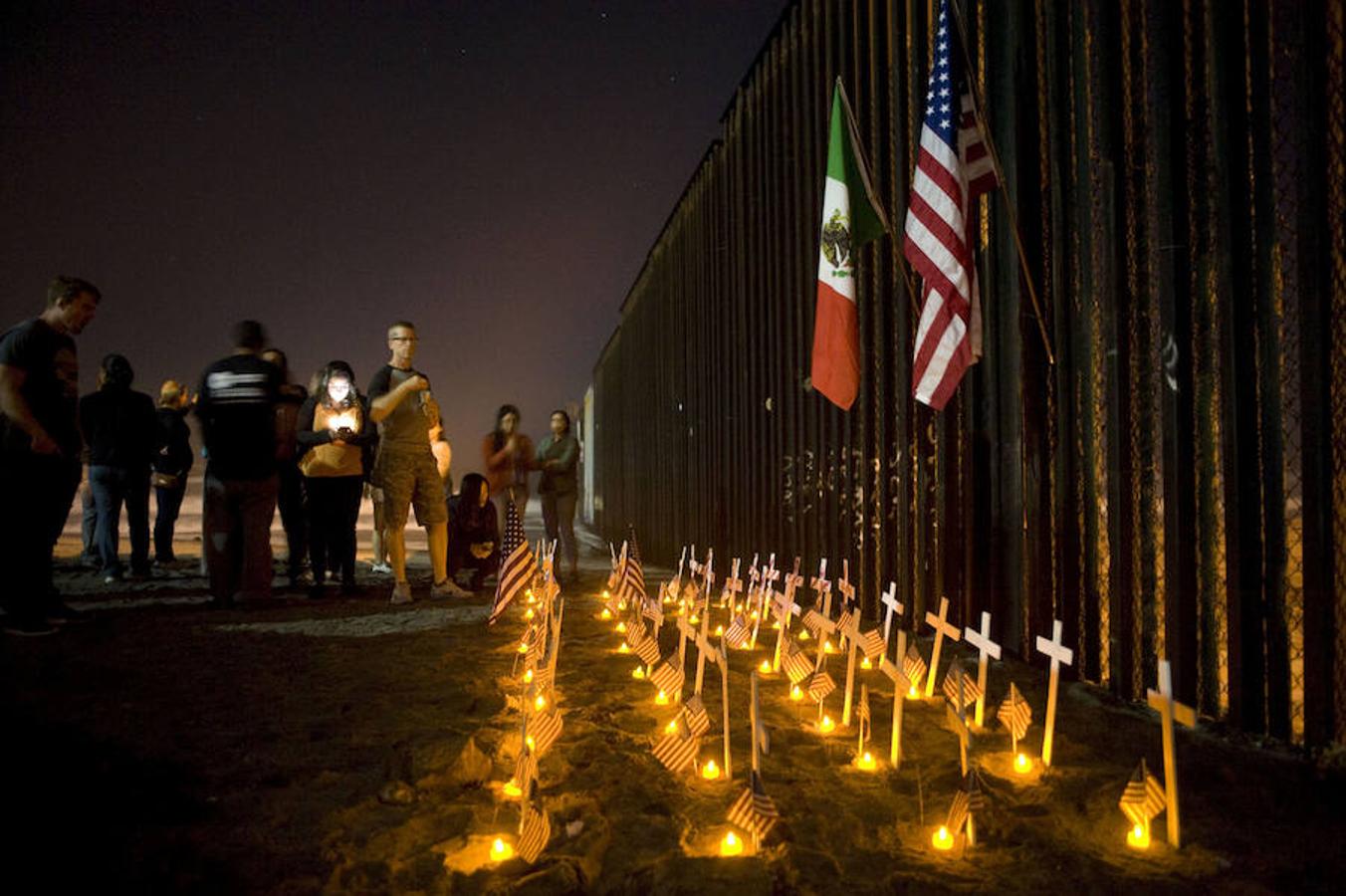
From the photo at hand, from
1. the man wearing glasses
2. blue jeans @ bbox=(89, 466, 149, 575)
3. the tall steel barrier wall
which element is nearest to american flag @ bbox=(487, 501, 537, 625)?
the man wearing glasses

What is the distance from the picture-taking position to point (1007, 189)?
393 centimetres

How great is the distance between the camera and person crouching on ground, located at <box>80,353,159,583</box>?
274 inches

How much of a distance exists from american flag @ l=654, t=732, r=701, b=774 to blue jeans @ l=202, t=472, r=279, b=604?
13.2ft

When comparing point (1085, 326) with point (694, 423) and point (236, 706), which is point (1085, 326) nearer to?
point (236, 706)

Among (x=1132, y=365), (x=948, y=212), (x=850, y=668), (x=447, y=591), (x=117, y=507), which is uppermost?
(x=948, y=212)

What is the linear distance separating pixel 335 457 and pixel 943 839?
522cm

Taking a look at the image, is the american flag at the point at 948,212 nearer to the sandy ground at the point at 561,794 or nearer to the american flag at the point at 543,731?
the sandy ground at the point at 561,794

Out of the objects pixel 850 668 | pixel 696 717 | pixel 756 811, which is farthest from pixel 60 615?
pixel 756 811

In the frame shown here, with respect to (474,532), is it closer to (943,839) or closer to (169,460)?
(169,460)

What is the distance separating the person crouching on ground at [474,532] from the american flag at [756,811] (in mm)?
5498

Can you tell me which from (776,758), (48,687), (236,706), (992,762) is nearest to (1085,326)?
(992,762)

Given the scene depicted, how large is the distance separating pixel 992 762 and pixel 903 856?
2.72ft

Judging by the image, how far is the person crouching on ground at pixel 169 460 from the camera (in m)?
8.05

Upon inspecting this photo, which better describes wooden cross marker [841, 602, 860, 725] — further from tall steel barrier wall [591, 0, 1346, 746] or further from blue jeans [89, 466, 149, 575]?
blue jeans [89, 466, 149, 575]
